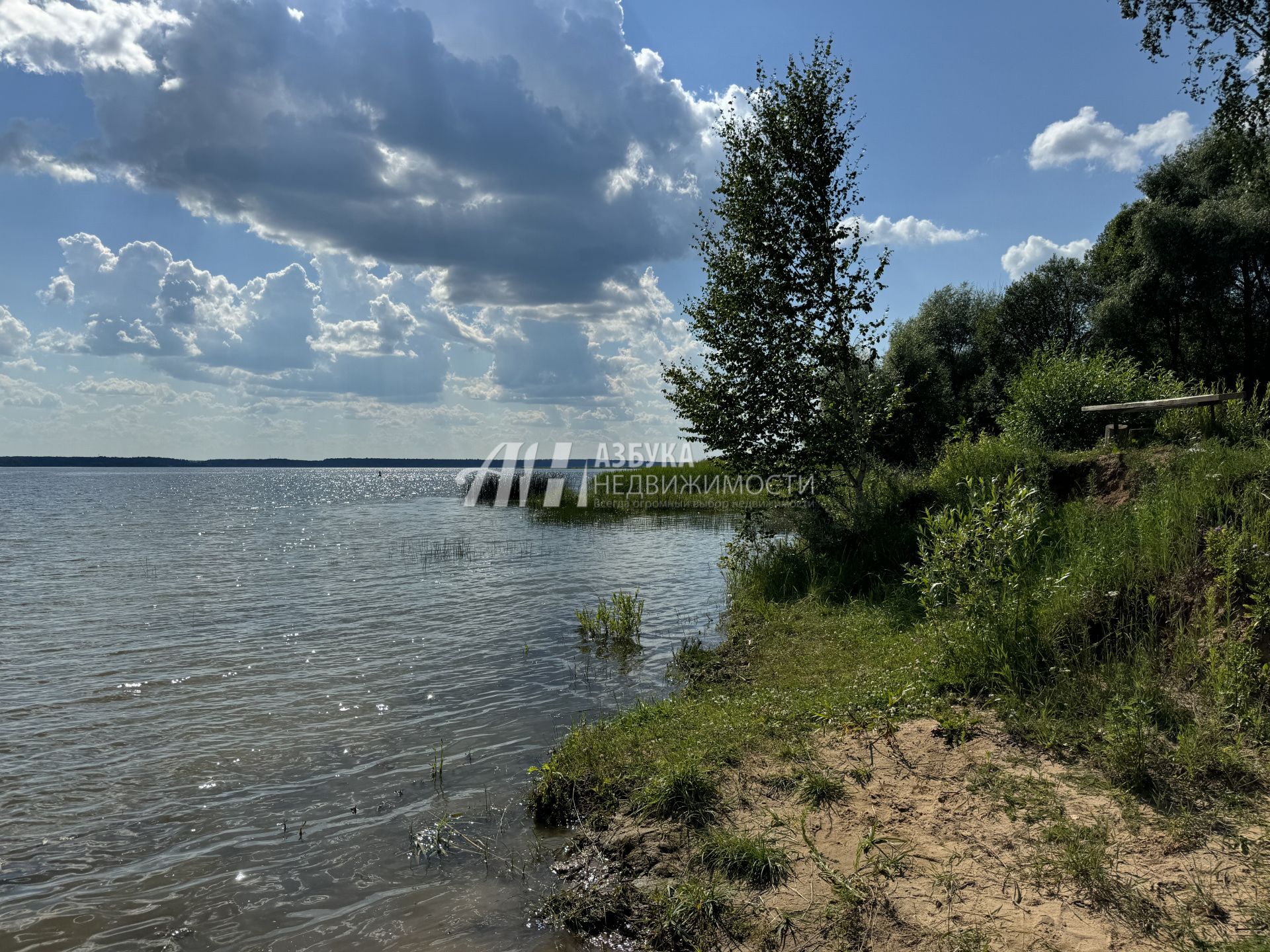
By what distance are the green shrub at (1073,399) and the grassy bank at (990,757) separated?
15.0ft

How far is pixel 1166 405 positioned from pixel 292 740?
47.1 ft

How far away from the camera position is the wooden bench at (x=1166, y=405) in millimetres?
11320

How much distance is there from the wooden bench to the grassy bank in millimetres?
1474

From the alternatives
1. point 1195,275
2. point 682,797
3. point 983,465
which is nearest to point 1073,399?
point 983,465

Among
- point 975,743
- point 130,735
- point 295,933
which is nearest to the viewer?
point 295,933

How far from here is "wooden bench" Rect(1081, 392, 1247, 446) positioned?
37.1ft

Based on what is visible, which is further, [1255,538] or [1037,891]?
[1255,538]

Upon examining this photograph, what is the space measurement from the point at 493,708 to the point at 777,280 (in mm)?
11656

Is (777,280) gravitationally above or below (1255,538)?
above

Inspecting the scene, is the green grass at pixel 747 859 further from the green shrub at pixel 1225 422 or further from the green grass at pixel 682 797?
the green shrub at pixel 1225 422

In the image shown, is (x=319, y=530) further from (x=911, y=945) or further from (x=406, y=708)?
(x=911, y=945)

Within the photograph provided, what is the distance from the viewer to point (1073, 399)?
15.3m

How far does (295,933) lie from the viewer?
17.2ft

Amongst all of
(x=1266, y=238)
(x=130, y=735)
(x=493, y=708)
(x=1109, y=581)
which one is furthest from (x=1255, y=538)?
(x=1266, y=238)
